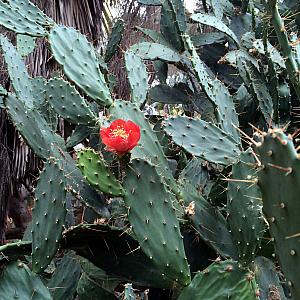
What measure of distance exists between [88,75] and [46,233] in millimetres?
667

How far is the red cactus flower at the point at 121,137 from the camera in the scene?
4.30ft

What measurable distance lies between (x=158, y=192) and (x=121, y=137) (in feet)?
0.55

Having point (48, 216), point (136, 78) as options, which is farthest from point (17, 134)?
point (48, 216)

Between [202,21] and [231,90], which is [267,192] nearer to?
[202,21]

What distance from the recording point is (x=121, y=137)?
4.30ft

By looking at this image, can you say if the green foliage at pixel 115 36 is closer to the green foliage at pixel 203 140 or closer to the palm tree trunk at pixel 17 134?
the palm tree trunk at pixel 17 134

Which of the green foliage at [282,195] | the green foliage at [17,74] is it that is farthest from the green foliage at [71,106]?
the green foliage at [282,195]

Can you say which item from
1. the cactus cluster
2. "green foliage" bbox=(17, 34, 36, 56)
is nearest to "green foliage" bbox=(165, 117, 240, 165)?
the cactus cluster

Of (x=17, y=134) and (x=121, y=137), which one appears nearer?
(x=121, y=137)

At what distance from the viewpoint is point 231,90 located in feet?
8.93

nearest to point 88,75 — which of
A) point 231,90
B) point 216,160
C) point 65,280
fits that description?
point 216,160

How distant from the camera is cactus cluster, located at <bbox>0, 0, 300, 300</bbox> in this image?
1.17m

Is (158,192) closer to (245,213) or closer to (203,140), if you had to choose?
(245,213)

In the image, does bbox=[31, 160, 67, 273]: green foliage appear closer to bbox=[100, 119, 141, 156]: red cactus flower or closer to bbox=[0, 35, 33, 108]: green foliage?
bbox=[100, 119, 141, 156]: red cactus flower
